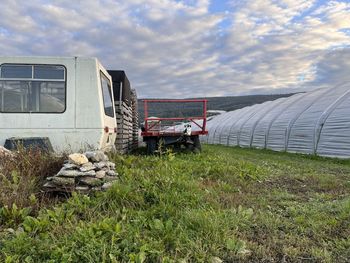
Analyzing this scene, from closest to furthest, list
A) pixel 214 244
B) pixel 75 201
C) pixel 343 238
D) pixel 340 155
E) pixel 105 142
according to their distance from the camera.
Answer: pixel 214 244 → pixel 343 238 → pixel 75 201 → pixel 105 142 → pixel 340 155

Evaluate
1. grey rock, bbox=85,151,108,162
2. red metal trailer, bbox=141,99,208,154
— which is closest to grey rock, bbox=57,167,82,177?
grey rock, bbox=85,151,108,162

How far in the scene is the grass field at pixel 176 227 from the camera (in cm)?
327

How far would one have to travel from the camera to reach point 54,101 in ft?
22.7

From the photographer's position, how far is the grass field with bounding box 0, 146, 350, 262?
3271 millimetres

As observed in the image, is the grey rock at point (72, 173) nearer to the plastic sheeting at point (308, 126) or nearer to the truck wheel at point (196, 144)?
the truck wheel at point (196, 144)

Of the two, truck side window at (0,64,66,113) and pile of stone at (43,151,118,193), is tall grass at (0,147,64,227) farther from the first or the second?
truck side window at (0,64,66,113)

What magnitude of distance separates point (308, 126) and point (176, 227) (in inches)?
534

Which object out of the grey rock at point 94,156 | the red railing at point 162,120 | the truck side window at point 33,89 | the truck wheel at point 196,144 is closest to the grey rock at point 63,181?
the grey rock at point 94,156

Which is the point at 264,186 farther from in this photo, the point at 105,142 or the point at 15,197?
the point at 15,197

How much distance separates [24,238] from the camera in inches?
137

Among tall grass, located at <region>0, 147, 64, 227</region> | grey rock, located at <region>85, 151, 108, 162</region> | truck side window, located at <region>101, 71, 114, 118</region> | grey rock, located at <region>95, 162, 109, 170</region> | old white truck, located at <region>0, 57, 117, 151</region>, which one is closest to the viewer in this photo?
tall grass, located at <region>0, 147, 64, 227</region>

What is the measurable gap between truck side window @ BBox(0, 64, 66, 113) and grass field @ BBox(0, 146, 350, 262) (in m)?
2.22

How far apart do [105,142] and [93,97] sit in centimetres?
101

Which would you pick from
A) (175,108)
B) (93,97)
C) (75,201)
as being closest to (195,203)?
(75,201)
